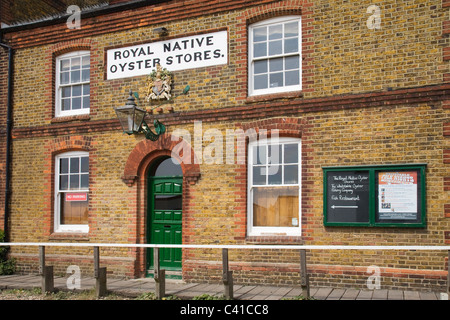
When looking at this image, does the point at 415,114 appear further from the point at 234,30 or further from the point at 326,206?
the point at 234,30

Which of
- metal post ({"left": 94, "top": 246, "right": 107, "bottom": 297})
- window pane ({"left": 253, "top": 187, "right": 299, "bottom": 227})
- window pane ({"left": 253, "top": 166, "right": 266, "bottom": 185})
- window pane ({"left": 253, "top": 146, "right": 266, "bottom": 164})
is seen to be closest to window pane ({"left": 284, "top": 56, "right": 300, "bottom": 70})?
window pane ({"left": 253, "top": 146, "right": 266, "bottom": 164})

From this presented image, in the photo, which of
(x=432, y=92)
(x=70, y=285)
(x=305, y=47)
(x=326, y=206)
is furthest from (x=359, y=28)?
(x=70, y=285)

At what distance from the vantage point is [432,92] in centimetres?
841

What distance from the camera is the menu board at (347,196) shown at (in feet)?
28.8

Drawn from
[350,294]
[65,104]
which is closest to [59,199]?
[65,104]

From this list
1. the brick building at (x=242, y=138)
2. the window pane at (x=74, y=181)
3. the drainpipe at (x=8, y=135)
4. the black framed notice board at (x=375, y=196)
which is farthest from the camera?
the drainpipe at (x=8, y=135)

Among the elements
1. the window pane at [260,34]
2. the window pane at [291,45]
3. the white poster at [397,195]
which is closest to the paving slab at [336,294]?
the white poster at [397,195]

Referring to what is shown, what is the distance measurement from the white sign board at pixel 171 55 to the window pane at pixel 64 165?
233 cm

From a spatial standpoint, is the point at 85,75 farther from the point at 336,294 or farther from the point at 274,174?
the point at 336,294

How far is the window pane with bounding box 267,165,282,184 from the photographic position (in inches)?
379

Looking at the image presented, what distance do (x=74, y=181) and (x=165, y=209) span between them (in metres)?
2.55

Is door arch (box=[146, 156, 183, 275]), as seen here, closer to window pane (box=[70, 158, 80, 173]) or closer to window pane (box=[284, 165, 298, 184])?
window pane (box=[70, 158, 80, 173])

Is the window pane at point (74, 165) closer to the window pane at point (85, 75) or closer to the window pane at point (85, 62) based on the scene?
the window pane at point (85, 75)

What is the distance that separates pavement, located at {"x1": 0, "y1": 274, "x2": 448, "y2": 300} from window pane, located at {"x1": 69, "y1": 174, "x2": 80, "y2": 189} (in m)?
2.22
